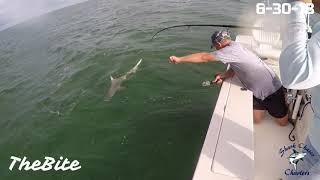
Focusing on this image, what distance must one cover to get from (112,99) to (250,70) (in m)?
4.23

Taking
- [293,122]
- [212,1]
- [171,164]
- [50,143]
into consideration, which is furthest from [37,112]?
[212,1]

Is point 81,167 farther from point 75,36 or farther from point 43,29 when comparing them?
point 43,29

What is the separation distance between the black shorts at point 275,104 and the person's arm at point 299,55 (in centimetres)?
296

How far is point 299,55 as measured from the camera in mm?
2283

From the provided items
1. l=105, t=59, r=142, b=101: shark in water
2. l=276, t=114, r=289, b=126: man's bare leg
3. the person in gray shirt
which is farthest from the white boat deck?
l=105, t=59, r=142, b=101: shark in water

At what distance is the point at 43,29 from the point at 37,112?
32.2ft

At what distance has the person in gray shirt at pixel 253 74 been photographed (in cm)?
520

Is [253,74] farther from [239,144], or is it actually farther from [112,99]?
[112,99]

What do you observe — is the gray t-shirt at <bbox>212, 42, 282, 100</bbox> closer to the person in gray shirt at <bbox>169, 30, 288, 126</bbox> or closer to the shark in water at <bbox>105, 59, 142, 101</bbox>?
the person in gray shirt at <bbox>169, 30, 288, 126</bbox>

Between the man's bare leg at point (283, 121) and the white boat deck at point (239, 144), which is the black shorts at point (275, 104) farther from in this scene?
the white boat deck at point (239, 144)

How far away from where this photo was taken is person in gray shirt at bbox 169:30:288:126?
5.20 meters

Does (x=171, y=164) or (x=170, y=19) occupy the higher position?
(x=170, y=19)

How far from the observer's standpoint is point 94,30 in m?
15.0

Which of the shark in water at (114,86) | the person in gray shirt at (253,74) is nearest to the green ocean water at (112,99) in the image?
the shark in water at (114,86)
